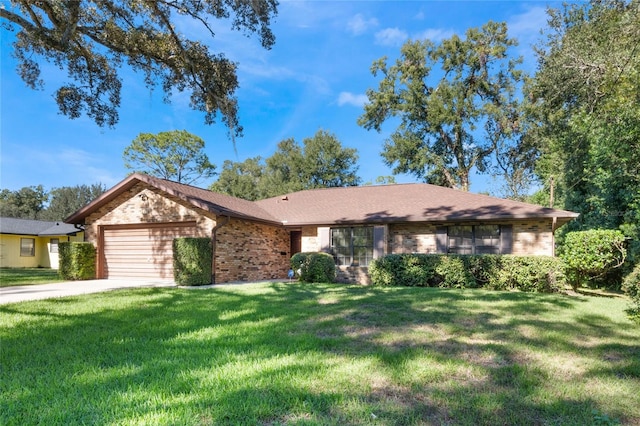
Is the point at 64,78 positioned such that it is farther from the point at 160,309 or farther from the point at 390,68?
the point at 390,68

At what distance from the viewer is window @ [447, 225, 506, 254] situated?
11969mm

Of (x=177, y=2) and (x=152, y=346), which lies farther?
(x=177, y=2)

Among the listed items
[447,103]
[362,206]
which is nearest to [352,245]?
[362,206]

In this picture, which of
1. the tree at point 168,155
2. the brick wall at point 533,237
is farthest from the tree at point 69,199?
the brick wall at point 533,237

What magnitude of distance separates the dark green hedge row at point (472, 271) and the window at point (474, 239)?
161 centimetres

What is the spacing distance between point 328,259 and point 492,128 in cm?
1937

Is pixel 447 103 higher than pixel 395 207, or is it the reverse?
pixel 447 103

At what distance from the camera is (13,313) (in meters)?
6.25

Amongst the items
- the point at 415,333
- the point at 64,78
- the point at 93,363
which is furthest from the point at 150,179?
the point at 415,333

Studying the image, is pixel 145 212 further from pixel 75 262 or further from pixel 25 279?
pixel 25 279

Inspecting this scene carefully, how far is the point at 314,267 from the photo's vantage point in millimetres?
11867

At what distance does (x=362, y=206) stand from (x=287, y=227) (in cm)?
345

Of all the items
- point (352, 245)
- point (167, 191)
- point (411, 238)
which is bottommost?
point (352, 245)

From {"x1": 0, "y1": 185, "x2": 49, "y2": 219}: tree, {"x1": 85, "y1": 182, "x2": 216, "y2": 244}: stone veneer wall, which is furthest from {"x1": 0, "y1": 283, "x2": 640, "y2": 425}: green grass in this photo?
{"x1": 0, "y1": 185, "x2": 49, "y2": 219}: tree
